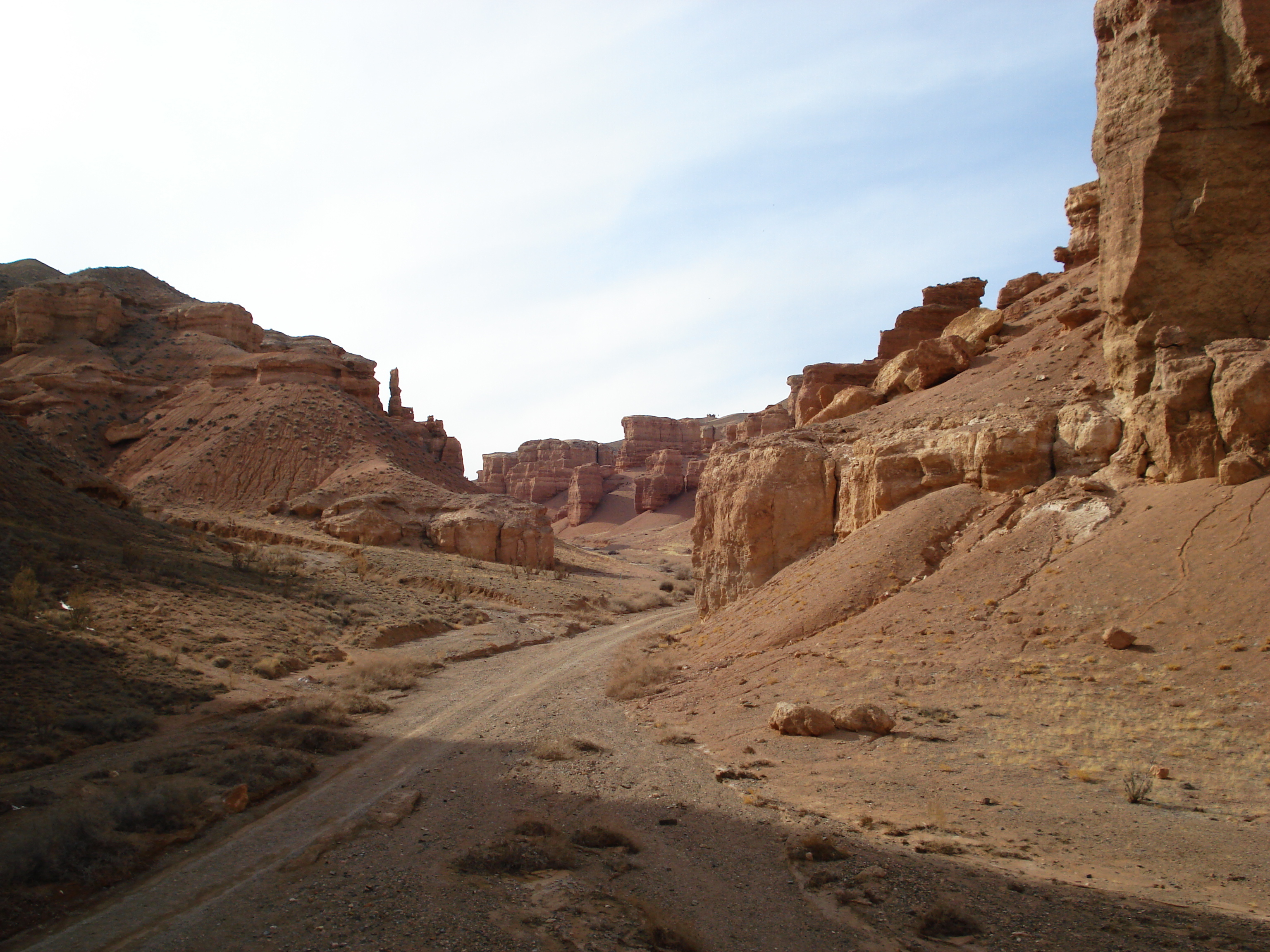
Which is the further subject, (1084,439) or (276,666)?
(276,666)

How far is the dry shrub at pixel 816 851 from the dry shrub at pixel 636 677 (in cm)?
846

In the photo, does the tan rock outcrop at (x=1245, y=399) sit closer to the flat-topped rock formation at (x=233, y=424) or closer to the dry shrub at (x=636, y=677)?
the dry shrub at (x=636, y=677)

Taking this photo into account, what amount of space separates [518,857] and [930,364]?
18588 mm

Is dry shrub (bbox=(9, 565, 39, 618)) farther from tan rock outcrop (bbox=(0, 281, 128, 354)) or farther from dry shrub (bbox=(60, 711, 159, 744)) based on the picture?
tan rock outcrop (bbox=(0, 281, 128, 354))

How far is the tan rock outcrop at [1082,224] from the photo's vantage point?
2614cm

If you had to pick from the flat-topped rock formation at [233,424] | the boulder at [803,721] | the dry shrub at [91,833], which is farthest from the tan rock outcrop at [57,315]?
the boulder at [803,721]

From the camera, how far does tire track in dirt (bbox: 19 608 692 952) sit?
6.45 metres

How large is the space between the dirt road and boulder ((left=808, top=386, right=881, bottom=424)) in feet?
51.2

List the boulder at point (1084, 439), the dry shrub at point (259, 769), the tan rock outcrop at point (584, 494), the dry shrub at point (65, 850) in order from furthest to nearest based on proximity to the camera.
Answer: the tan rock outcrop at point (584, 494), the boulder at point (1084, 439), the dry shrub at point (259, 769), the dry shrub at point (65, 850)

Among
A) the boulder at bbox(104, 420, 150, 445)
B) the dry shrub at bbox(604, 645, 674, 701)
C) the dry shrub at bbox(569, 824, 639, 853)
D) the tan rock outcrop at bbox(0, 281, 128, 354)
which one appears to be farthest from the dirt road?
the tan rock outcrop at bbox(0, 281, 128, 354)

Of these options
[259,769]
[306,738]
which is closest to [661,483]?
[306,738]

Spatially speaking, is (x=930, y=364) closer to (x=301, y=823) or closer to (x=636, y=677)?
(x=636, y=677)

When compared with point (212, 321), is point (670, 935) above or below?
below

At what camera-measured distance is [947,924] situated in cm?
625
